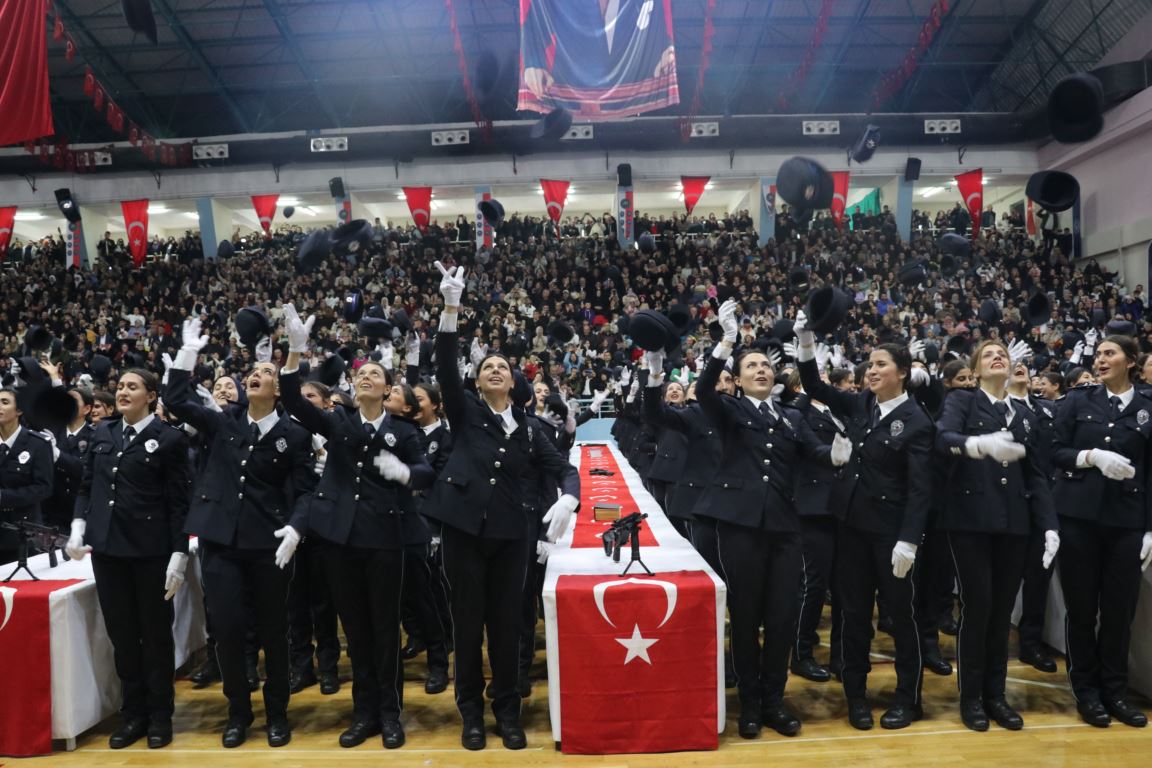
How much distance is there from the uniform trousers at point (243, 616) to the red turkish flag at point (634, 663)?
1.38 meters

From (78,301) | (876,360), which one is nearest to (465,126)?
(78,301)

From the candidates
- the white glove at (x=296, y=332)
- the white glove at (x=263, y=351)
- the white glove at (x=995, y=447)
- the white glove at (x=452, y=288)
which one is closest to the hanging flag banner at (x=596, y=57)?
the white glove at (x=263, y=351)

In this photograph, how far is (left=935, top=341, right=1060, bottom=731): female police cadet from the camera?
12.4 feet

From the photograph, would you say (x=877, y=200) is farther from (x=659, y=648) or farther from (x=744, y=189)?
(x=659, y=648)

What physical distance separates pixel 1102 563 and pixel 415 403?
368cm

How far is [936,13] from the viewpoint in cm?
1683

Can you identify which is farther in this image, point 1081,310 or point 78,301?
point 78,301

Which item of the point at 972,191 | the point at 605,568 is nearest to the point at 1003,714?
the point at 605,568

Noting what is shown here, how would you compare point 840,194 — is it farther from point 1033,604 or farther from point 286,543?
point 286,543

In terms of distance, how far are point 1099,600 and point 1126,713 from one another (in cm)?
51

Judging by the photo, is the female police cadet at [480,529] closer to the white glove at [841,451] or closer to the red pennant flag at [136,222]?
the white glove at [841,451]

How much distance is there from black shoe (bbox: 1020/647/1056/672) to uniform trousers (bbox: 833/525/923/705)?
4.20ft

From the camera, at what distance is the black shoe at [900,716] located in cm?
385

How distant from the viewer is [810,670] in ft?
15.1
